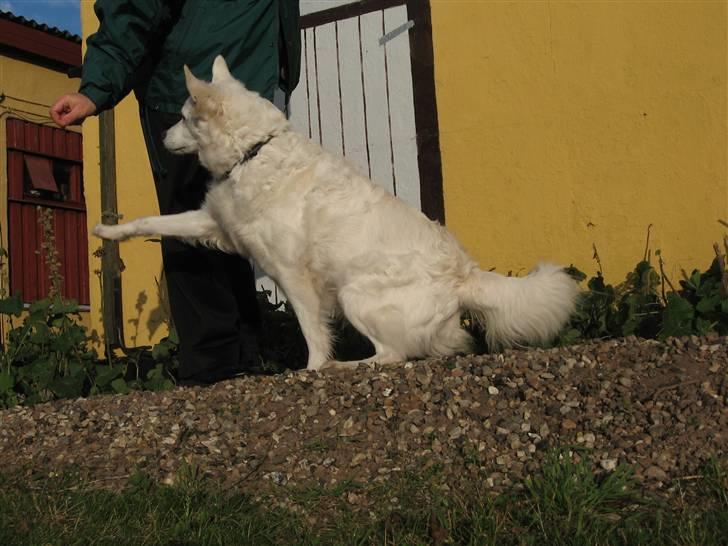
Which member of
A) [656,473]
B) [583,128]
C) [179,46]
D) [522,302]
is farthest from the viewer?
[583,128]

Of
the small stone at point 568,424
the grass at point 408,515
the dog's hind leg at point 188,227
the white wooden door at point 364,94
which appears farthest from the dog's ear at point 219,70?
the small stone at point 568,424

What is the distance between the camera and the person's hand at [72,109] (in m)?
4.05

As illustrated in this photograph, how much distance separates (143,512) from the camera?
273 centimetres

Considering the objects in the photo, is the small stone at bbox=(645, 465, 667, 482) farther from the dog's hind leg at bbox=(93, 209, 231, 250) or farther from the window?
the window

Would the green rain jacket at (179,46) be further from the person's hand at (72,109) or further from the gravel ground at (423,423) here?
the gravel ground at (423,423)

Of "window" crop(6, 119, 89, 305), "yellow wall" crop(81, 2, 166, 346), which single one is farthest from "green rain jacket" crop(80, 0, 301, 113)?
"window" crop(6, 119, 89, 305)

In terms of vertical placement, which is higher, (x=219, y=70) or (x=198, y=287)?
(x=219, y=70)

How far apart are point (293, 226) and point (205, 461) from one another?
57.7 inches

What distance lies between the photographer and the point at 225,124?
14.1 feet

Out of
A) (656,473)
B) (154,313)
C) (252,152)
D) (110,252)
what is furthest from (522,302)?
(110,252)

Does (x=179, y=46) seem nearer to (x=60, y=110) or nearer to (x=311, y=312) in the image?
(x=60, y=110)

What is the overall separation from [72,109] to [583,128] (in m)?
3.15

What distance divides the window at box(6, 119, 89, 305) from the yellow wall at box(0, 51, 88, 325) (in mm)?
93

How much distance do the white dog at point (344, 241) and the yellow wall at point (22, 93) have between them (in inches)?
348
